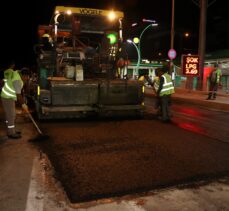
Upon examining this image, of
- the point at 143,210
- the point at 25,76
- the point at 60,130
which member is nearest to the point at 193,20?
the point at 25,76

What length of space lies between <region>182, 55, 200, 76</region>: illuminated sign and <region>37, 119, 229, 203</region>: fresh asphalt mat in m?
12.3

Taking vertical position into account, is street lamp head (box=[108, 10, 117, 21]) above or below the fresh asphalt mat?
above

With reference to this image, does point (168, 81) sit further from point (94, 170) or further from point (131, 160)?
point (94, 170)

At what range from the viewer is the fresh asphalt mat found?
184 inches

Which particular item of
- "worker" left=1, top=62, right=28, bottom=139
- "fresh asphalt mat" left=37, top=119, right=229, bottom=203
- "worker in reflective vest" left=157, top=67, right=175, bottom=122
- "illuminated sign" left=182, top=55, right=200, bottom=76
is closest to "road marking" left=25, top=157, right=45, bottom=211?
"fresh asphalt mat" left=37, top=119, right=229, bottom=203

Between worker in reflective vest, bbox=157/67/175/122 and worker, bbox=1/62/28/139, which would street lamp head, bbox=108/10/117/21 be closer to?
worker in reflective vest, bbox=157/67/175/122

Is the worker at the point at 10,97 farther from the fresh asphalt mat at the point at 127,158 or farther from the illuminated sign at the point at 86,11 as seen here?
the illuminated sign at the point at 86,11

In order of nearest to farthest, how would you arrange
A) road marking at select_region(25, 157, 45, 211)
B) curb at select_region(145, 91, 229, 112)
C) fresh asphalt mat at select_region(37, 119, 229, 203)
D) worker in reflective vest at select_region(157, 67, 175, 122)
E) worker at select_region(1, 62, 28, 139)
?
1. road marking at select_region(25, 157, 45, 211)
2. fresh asphalt mat at select_region(37, 119, 229, 203)
3. worker at select_region(1, 62, 28, 139)
4. worker in reflective vest at select_region(157, 67, 175, 122)
5. curb at select_region(145, 91, 229, 112)

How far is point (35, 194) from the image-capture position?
14.2 ft

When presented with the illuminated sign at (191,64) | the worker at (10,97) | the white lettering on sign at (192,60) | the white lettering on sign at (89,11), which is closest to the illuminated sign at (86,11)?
the white lettering on sign at (89,11)

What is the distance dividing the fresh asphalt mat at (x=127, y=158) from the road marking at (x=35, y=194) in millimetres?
308

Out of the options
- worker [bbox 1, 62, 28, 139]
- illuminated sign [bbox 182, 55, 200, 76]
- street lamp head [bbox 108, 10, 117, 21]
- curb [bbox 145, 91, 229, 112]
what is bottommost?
curb [bbox 145, 91, 229, 112]

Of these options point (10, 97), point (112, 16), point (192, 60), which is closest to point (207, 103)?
point (192, 60)

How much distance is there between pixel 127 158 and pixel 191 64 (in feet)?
51.2
